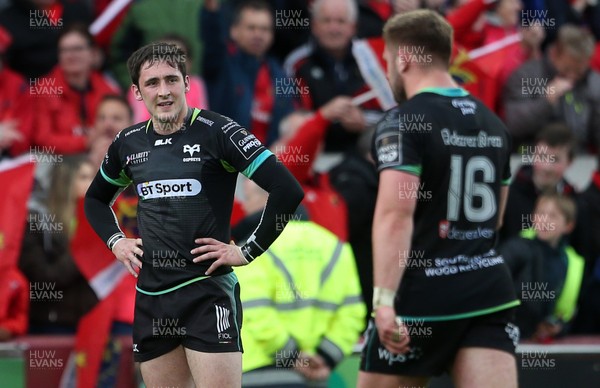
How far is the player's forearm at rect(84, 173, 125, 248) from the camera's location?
573 centimetres

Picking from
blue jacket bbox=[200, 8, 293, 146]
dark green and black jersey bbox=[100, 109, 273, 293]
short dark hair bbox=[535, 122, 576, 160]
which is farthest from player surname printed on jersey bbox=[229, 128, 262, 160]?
short dark hair bbox=[535, 122, 576, 160]

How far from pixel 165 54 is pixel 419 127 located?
1234 millimetres

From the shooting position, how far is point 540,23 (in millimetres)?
11086

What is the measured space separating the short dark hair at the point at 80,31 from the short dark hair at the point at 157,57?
170 inches

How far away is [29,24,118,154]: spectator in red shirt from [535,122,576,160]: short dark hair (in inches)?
142

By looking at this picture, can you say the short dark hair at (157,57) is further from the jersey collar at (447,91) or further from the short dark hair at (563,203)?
the short dark hair at (563,203)

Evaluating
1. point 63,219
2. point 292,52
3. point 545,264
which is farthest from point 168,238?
point 292,52

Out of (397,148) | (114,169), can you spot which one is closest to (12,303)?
(114,169)

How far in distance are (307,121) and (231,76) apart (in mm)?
1530

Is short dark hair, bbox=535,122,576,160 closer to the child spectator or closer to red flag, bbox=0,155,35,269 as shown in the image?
the child spectator

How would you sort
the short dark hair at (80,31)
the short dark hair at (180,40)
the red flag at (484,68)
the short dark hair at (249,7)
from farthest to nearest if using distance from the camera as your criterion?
the short dark hair at (249,7), the red flag at (484,68), the short dark hair at (80,31), the short dark hair at (180,40)

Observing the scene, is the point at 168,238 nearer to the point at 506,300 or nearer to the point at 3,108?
the point at 506,300

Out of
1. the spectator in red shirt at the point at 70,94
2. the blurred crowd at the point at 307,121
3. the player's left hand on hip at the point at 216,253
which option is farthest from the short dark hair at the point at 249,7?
the player's left hand on hip at the point at 216,253

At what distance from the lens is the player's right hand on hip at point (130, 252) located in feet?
17.7
